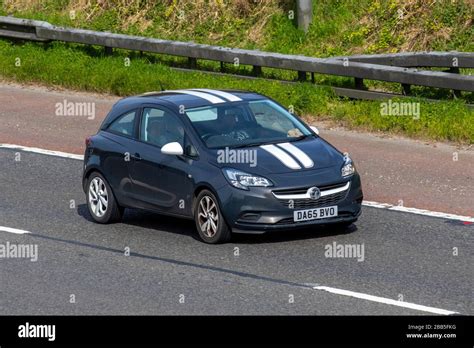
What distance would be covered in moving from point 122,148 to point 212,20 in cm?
1106

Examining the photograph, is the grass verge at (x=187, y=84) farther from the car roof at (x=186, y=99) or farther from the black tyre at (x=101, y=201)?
the black tyre at (x=101, y=201)

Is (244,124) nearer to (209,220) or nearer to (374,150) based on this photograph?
(209,220)

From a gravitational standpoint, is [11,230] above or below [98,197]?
below

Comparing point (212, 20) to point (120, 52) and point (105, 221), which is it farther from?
point (105, 221)

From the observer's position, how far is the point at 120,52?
2514 cm

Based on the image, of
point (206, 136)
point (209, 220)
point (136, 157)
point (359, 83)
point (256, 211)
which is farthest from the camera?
point (359, 83)

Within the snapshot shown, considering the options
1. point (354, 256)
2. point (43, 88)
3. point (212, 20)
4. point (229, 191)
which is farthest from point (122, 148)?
point (212, 20)

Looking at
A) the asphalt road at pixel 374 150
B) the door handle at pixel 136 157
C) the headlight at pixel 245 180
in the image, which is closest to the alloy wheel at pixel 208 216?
the headlight at pixel 245 180

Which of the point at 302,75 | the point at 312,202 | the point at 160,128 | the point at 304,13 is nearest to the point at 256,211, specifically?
the point at 312,202

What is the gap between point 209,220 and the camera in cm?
1429

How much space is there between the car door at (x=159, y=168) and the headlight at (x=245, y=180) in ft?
2.10

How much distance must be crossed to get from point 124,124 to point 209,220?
2202mm

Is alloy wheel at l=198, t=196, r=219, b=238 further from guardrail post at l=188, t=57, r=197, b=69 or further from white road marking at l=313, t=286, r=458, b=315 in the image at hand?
guardrail post at l=188, t=57, r=197, b=69
